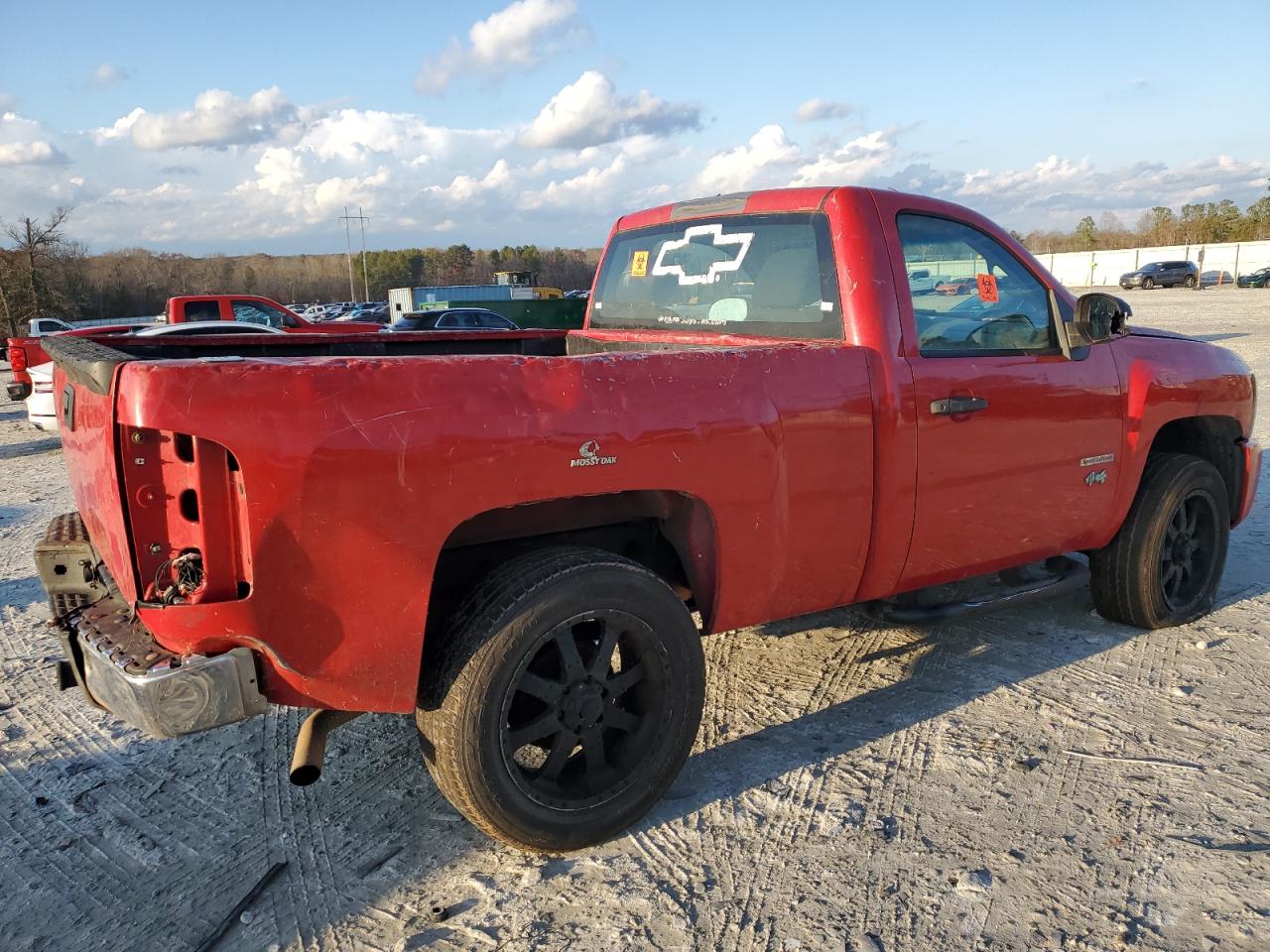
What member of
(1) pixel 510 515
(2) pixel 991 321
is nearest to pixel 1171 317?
(2) pixel 991 321

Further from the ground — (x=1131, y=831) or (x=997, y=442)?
(x=997, y=442)

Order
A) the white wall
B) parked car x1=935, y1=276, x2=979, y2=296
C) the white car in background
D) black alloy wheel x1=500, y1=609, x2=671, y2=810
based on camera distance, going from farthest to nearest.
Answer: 1. the white wall
2. the white car in background
3. parked car x1=935, y1=276, x2=979, y2=296
4. black alloy wheel x1=500, y1=609, x2=671, y2=810

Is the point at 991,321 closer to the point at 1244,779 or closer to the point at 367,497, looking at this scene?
the point at 1244,779

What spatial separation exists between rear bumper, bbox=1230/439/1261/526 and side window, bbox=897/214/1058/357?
1.68 metres

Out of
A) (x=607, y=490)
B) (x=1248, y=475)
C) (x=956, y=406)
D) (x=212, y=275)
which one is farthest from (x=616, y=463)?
(x=212, y=275)

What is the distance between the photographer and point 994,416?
3502mm

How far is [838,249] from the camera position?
11.0 ft

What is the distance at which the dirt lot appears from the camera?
97.0 inches

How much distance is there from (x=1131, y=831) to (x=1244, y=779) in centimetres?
62

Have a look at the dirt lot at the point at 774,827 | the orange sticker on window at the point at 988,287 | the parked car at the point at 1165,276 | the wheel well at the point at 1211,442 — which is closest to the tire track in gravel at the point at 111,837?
the dirt lot at the point at 774,827

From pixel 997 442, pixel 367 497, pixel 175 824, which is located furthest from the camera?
pixel 997 442

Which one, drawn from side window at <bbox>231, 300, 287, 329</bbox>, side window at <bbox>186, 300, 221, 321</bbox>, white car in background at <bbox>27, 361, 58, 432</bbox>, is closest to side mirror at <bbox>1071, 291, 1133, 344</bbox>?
white car in background at <bbox>27, 361, 58, 432</bbox>

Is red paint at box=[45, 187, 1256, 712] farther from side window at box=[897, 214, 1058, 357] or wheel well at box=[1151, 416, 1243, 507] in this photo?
wheel well at box=[1151, 416, 1243, 507]

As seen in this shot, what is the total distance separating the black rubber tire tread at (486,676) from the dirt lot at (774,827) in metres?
0.14
